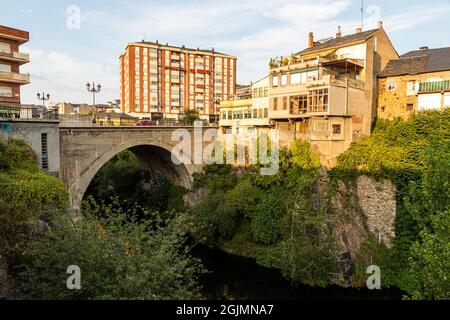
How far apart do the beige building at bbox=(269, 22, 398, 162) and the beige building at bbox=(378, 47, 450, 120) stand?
957mm

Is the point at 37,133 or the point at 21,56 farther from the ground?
the point at 21,56

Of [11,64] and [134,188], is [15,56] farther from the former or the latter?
[134,188]

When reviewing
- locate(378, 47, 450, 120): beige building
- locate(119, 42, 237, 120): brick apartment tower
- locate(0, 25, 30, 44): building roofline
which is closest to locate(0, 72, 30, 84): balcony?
locate(0, 25, 30, 44): building roofline

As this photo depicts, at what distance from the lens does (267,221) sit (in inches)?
898

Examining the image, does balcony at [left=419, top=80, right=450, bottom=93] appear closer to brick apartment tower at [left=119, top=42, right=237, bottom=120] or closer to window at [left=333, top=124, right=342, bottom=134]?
window at [left=333, top=124, right=342, bottom=134]

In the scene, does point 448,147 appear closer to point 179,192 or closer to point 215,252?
point 215,252

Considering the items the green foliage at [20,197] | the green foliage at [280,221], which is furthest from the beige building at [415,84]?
the green foliage at [20,197]

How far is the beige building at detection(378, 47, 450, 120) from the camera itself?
2395cm

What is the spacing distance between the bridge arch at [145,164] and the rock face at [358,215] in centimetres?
1508

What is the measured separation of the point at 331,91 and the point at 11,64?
27.5 meters

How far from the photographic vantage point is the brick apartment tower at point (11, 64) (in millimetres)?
26219

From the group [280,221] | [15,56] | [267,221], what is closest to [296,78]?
[280,221]

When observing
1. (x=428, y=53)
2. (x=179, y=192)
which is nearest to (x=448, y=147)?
(x=428, y=53)
